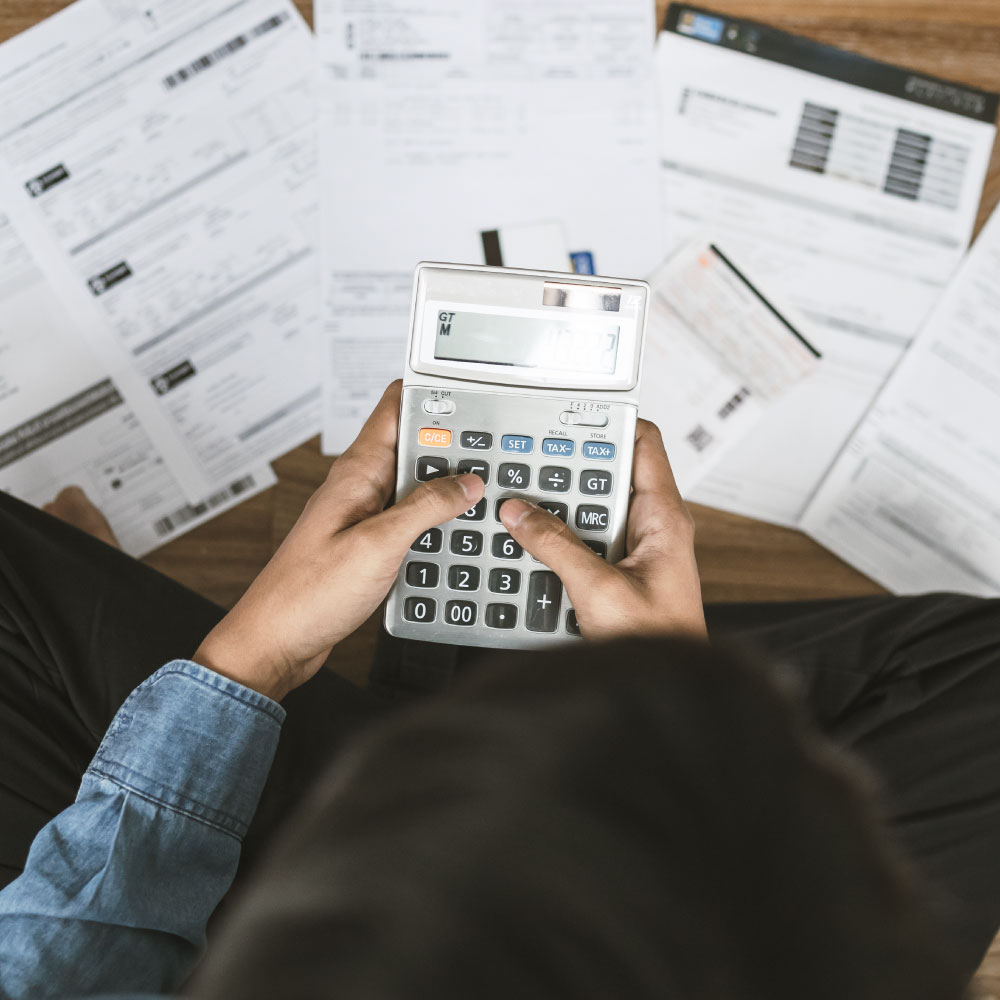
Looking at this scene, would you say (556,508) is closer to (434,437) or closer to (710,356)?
(434,437)

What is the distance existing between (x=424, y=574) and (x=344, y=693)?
0.12 meters

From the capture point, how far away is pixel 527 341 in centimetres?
40

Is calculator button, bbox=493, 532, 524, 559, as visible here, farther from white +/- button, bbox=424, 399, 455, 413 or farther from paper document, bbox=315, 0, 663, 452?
paper document, bbox=315, 0, 663, 452

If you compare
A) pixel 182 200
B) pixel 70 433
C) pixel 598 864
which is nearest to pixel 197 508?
pixel 70 433

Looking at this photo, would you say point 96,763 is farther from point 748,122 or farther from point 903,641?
point 748,122

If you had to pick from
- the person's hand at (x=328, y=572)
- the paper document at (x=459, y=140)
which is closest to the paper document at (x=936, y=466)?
the paper document at (x=459, y=140)

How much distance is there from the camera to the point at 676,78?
56 cm

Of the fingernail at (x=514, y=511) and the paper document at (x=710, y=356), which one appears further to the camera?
the paper document at (x=710, y=356)

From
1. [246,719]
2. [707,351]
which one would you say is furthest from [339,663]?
[707,351]

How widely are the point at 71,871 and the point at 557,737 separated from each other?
0.28 m

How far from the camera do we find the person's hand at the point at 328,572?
368mm

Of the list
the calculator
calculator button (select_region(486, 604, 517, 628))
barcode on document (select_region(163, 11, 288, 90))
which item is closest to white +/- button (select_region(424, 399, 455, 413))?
the calculator

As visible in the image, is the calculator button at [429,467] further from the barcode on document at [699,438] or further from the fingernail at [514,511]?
the barcode on document at [699,438]

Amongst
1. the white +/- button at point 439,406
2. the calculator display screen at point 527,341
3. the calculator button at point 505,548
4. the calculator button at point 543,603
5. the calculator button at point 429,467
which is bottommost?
the calculator button at point 543,603
